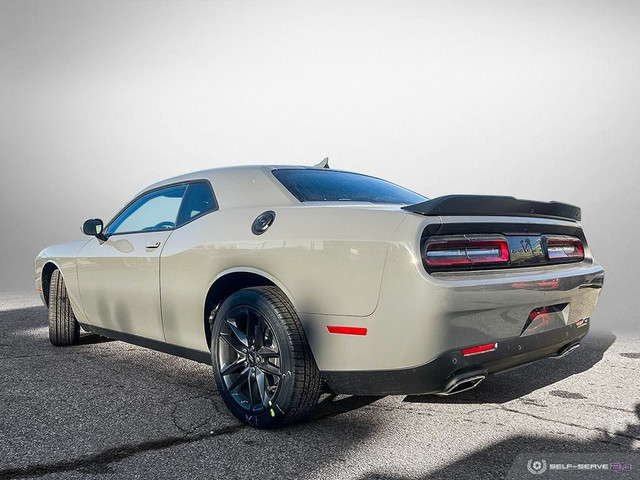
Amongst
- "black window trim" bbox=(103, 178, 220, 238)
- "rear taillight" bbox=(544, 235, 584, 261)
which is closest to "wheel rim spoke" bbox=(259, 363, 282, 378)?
"black window trim" bbox=(103, 178, 220, 238)

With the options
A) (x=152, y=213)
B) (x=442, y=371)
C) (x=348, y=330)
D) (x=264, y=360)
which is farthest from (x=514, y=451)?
(x=152, y=213)

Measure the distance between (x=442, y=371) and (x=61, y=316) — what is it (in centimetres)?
383

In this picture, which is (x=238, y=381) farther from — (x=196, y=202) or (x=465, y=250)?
(x=465, y=250)

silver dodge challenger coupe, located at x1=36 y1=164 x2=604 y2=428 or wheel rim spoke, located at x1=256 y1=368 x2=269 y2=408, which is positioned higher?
silver dodge challenger coupe, located at x1=36 y1=164 x2=604 y2=428

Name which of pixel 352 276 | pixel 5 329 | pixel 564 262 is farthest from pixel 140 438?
pixel 5 329

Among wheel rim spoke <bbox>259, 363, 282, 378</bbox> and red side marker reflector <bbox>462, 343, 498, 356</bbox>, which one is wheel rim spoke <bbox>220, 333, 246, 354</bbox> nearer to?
wheel rim spoke <bbox>259, 363, 282, 378</bbox>

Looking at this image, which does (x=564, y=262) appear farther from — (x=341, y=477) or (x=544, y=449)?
(x=341, y=477)

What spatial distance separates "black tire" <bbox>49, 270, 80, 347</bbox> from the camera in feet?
16.1

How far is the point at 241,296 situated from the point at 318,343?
0.53 m

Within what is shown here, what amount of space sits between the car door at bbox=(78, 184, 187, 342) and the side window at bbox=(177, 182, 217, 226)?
0.27 feet

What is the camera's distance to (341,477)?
7.31 ft

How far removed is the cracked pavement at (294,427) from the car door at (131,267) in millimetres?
412

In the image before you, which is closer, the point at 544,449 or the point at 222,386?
the point at 544,449

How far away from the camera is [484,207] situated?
2.56 metres
